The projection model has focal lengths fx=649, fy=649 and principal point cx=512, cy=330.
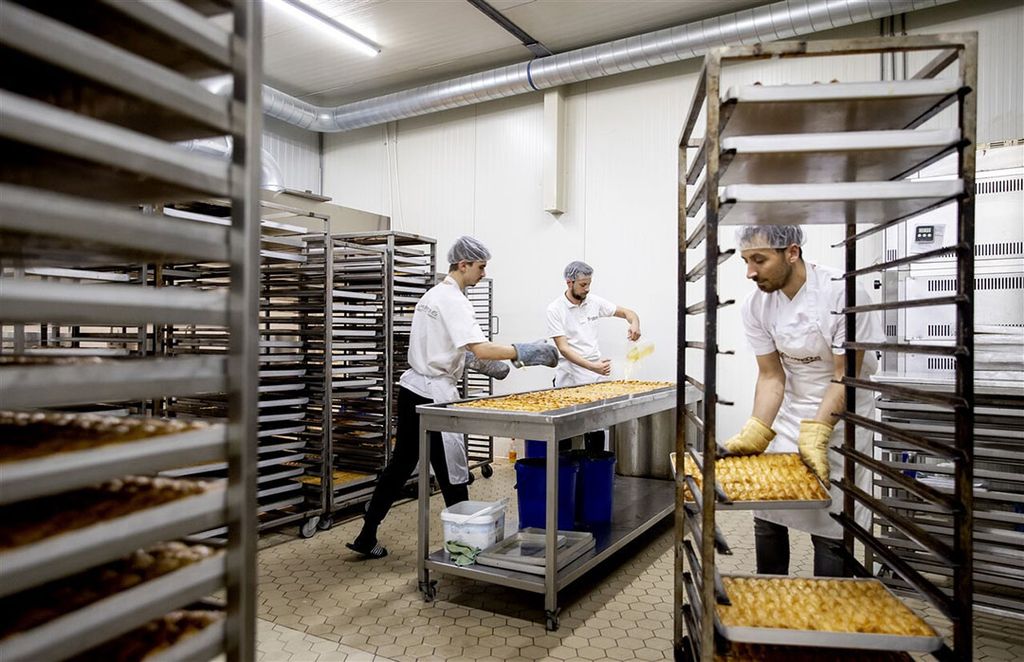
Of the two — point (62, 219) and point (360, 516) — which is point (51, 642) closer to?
point (62, 219)

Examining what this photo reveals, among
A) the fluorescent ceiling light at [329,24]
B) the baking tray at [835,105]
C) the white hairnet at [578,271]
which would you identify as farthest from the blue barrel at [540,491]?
the fluorescent ceiling light at [329,24]

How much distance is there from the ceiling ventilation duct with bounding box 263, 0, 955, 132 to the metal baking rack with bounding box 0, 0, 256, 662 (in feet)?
16.0

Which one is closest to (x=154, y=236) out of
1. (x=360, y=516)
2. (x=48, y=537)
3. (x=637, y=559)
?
(x=48, y=537)

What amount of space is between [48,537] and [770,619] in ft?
5.26

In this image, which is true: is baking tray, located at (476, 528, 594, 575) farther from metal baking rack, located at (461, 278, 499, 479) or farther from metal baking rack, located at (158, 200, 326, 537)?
metal baking rack, located at (461, 278, 499, 479)

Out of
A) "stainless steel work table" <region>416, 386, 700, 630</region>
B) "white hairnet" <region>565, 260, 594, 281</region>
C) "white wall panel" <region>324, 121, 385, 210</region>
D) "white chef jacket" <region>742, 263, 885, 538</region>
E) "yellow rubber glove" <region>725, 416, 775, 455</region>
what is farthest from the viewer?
"white wall panel" <region>324, 121, 385, 210</region>

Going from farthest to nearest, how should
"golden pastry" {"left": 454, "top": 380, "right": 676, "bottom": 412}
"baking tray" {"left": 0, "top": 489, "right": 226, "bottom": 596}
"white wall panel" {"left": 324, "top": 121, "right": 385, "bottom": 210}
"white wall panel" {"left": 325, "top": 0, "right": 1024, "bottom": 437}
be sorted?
"white wall panel" {"left": 324, "top": 121, "right": 385, "bottom": 210} < "white wall panel" {"left": 325, "top": 0, "right": 1024, "bottom": 437} < "golden pastry" {"left": 454, "top": 380, "right": 676, "bottom": 412} < "baking tray" {"left": 0, "top": 489, "right": 226, "bottom": 596}

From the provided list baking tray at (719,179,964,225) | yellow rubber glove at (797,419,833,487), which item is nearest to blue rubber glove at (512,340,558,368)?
yellow rubber glove at (797,419,833,487)

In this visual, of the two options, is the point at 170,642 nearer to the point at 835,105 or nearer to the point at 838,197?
the point at 838,197

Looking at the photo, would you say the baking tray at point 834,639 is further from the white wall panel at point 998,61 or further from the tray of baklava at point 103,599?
the white wall panel at point 998,61

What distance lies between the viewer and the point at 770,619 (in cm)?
168

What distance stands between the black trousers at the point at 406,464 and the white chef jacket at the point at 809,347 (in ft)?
5.91

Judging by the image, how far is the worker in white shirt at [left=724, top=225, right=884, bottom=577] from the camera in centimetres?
227

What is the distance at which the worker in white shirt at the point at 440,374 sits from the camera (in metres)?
3.69
